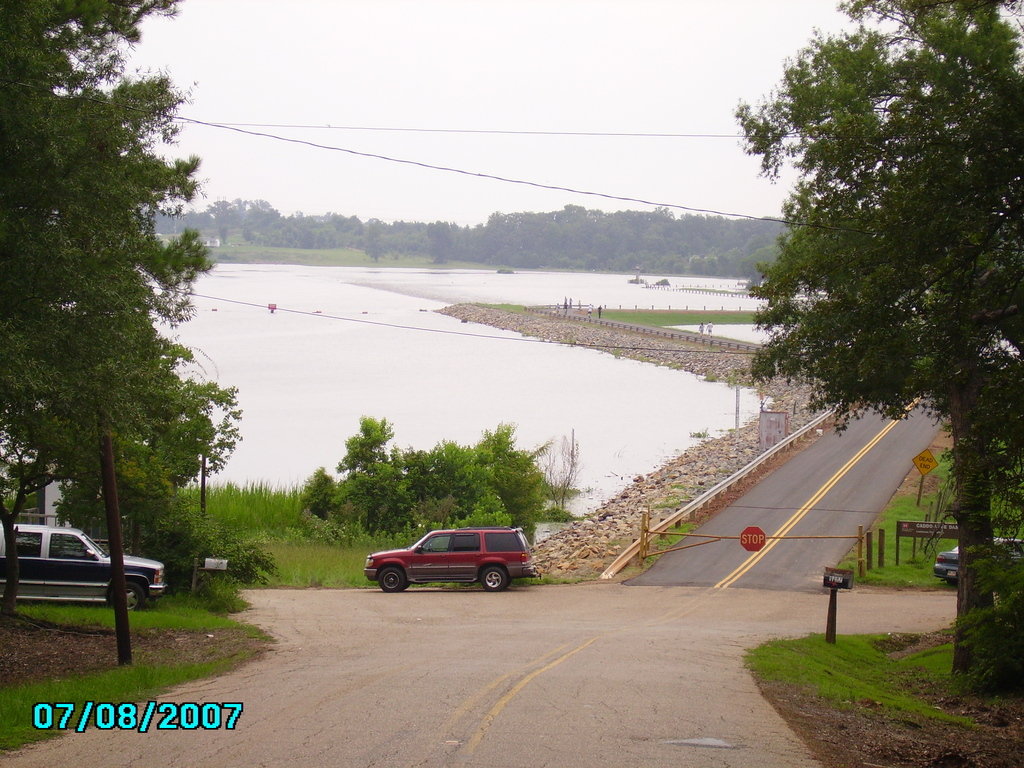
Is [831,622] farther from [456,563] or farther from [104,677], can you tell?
[104,677]

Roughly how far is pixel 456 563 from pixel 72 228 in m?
13.9

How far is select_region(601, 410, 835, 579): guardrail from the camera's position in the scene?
90.0 feet

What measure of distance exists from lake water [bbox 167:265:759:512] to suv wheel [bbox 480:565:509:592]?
935 cm

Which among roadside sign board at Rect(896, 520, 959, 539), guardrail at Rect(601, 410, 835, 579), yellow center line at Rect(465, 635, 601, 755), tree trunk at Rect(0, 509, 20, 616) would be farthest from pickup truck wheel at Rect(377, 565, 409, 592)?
roadside sign board at Rect(896, 520, 959, 539)

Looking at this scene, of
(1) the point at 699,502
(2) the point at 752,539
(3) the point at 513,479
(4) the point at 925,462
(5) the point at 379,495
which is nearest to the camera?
(2) the point at 752,539

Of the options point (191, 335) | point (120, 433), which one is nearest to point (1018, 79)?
point (120, 433)

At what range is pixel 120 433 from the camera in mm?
14039

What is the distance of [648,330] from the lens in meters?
126

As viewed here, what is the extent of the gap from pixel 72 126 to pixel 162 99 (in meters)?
2.53

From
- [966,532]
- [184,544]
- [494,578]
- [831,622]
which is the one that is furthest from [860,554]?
[184,544]

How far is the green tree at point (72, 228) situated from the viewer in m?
12.0

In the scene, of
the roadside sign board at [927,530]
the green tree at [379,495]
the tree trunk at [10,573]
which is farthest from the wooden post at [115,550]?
the green tree at [379,495]

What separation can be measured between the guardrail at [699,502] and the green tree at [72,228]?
15646 mm

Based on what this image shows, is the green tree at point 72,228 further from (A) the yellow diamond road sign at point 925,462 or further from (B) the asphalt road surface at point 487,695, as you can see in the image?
(A) the yellow diamond road sign at point 925,462
